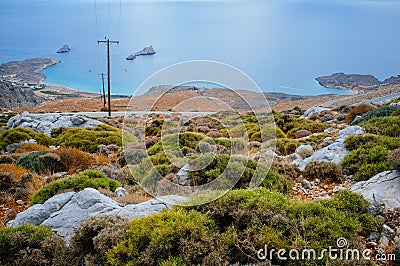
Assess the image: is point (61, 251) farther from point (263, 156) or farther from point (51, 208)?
point (263, 156)

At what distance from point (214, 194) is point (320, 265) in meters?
2.25

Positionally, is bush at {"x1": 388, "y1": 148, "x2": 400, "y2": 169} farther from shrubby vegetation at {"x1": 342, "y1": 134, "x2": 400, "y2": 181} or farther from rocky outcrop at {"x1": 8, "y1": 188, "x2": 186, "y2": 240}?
rocky outcrop at {"x1": 8, "y1": 188, "x2": 186, "y2": 240}

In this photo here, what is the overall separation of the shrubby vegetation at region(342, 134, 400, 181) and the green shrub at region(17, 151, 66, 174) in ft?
34.0

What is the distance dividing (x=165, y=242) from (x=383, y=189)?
4.73 m

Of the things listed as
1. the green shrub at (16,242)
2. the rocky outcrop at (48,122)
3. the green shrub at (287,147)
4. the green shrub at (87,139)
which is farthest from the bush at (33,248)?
the rocky outcrop at (48,122)

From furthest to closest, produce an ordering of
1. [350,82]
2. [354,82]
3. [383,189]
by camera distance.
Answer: [350,82] < [354,82] < [383,189]

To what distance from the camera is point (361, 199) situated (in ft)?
19.9

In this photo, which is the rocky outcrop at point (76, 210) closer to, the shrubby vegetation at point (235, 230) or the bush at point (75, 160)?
the shrubby vegetation at point (235, 230)

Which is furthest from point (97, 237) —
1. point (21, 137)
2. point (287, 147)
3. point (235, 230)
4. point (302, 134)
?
point (21, 137)

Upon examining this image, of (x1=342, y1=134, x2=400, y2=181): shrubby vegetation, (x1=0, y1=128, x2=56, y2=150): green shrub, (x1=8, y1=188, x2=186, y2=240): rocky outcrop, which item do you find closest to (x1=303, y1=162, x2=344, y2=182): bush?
(x1=342, y1=134, x2=400, y2=181): shrubby vegetation

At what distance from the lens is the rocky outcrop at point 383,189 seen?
20.4 feet

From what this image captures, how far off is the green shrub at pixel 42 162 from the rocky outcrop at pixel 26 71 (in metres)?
154

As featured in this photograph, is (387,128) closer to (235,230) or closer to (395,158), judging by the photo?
(395,158)

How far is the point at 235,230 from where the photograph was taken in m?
5.15
